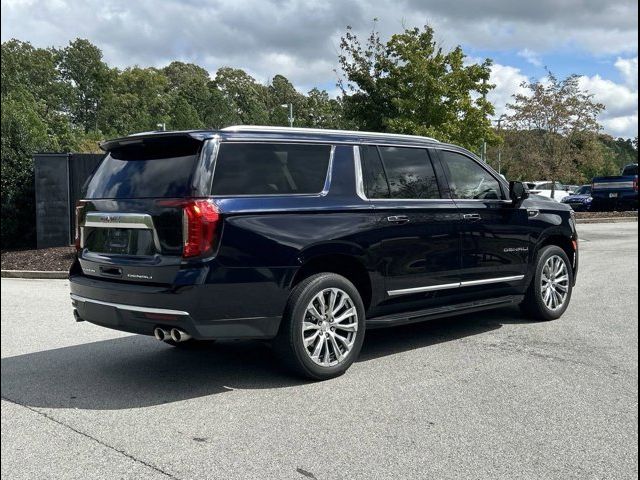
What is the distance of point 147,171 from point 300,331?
170cm

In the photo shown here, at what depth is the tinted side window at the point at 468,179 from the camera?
6.38 metres

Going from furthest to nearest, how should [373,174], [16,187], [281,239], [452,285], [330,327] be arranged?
[16,187] → [452,285] → [373,174] → [330,327] → [281,239]

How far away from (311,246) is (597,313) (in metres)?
4.42

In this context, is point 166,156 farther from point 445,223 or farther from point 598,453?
point 598,453

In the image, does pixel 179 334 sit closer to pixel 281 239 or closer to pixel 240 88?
pixel 281 239

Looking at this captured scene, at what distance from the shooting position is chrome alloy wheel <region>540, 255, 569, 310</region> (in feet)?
23.8

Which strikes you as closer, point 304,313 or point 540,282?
point 304,313

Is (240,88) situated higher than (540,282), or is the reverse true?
(240,88)

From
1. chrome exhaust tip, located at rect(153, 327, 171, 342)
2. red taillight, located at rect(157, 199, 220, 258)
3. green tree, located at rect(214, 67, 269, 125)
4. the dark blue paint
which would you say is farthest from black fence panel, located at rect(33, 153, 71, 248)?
green tree, located at rect(214, 67, 269, 125)

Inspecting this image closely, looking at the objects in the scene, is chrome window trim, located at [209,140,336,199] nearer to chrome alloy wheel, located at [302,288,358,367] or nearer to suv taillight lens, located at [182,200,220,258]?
suv taillight lens, located at [182,200,220,258]

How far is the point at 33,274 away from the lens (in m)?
12.4

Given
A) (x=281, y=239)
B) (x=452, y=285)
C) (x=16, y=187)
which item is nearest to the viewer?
(x=281, y=239)

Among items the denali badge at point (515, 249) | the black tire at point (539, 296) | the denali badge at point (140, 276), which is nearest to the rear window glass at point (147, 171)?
the denali badge at point (140, 276)

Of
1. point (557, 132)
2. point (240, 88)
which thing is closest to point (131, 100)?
point (240, 88)
